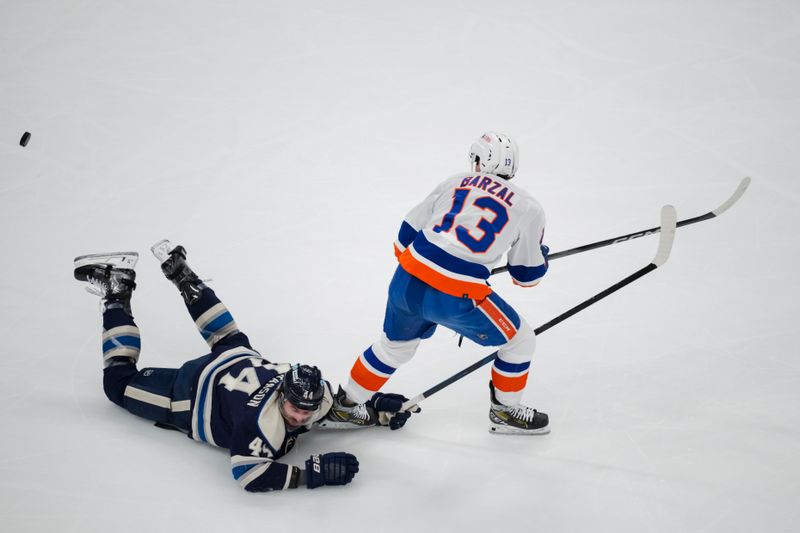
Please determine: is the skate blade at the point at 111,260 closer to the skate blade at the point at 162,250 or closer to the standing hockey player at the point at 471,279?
the skate blade at the point at 162,250

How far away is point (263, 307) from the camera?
3.69 m

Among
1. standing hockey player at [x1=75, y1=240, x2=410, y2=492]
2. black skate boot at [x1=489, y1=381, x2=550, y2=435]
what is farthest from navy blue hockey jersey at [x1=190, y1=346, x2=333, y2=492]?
black skate boot at [x1=489, y1=381, x2=550, y2=435]

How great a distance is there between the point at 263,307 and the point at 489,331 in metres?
1.35

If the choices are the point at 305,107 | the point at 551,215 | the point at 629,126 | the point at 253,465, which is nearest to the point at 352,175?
the point at 305,107

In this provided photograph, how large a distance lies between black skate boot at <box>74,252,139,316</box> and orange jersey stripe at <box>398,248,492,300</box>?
1.21 m

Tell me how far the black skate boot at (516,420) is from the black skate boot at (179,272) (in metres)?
1.26

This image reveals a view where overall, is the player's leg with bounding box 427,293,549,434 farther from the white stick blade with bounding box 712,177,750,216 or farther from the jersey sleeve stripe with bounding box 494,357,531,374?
the white stick blade with bounding box 712,177,750,216

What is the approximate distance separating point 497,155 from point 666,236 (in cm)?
69

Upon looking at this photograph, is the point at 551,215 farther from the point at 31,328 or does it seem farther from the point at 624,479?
the point at 31,328

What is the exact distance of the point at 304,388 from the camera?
102 inches

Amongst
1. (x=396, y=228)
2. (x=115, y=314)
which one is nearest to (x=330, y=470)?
(x=115, y=314)

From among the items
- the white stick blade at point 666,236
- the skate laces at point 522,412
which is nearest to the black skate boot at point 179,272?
the skate laces at point 522,412

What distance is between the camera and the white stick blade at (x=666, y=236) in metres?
2.83

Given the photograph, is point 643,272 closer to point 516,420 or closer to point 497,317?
point 497,317
